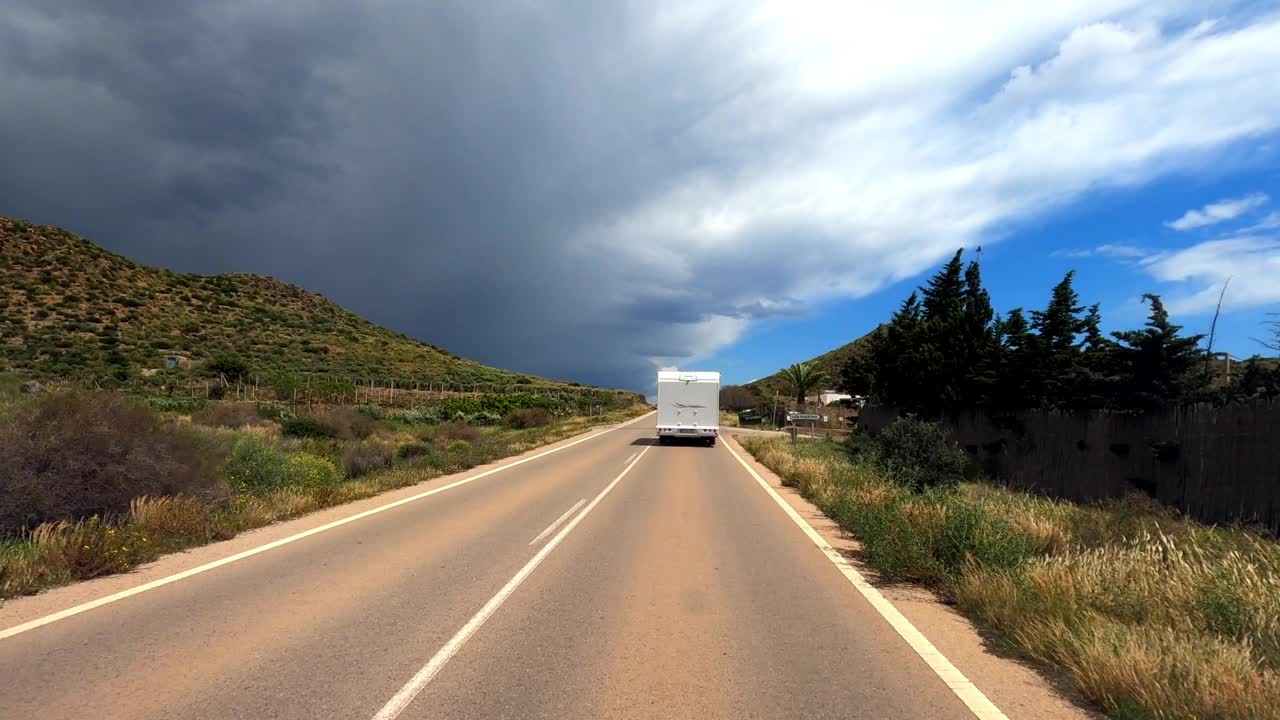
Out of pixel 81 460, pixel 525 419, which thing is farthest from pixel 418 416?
pixel 81 460

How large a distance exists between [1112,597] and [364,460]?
17.2 metres

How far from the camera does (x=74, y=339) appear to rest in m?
44.8

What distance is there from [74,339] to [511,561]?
50.6m

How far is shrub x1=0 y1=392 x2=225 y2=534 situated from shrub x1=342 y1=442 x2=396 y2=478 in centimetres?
773

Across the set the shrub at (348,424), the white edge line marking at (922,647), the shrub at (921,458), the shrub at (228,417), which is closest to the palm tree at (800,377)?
the shrub at (348,424)

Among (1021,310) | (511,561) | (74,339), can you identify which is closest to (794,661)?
(511,561)

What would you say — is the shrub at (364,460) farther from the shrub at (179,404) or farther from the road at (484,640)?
the shrub at (179,404)

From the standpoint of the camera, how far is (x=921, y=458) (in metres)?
15.8

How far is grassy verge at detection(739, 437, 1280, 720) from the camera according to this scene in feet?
13.2

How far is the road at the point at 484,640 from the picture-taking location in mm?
4098

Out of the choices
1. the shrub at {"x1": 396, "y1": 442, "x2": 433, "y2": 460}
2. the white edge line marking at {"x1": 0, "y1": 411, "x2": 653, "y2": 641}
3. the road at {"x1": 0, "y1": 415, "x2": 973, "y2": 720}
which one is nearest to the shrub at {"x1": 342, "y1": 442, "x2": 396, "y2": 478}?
the shrub at {"x1": 396, "y1": 442, "x2": 433, "y2": 460}

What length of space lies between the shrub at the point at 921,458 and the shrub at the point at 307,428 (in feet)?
70.1

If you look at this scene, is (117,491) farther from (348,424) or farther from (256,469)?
(348,424)

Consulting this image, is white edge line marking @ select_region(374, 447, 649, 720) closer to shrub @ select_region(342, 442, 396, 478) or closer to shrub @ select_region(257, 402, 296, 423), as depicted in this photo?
shrub @ select_region(342, 442, 396, 478)
